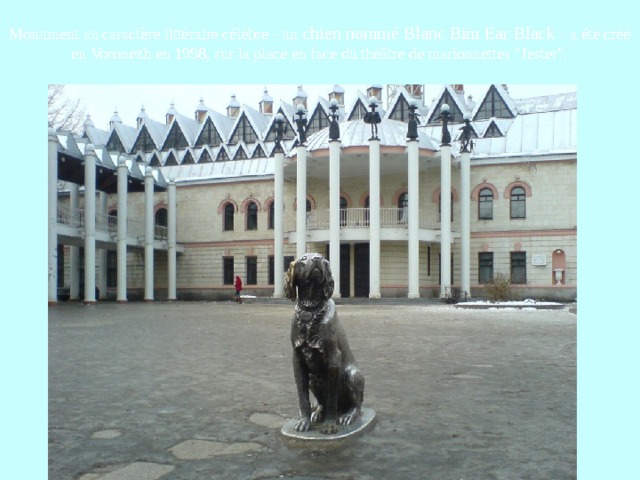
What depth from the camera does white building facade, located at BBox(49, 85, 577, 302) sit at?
34656 mm

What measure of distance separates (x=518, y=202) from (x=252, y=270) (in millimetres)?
20678

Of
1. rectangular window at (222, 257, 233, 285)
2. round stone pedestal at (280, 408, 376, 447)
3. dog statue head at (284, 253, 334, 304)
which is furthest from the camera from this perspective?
rectangular window at (222, 257, 233, 285)

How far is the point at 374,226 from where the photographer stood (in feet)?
111

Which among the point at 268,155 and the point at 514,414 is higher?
the point at 268,155

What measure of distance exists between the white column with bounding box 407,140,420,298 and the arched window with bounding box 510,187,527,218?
805 cm

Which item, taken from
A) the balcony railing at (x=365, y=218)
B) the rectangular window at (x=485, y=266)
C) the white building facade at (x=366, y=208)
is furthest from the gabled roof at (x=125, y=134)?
the rectangular window at (x=485, y=266)

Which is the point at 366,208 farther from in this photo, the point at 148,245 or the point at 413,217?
the point at 148,245

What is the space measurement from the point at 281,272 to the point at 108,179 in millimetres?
13521

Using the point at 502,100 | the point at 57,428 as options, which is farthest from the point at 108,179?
the point at 57,428

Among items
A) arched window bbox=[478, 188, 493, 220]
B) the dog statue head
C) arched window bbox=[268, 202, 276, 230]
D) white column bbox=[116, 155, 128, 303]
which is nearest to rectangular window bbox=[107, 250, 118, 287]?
white column bbox=[116, 155, 128, 303]

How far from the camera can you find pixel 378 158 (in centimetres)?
3397

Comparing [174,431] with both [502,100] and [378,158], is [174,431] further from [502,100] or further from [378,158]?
[502,100]

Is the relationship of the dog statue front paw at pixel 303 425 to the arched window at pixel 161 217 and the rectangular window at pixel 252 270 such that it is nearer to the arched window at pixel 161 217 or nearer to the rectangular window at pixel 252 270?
the rectangular window at pixel 252 270

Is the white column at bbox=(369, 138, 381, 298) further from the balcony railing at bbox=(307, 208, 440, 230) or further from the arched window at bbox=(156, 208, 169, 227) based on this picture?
the arched window at bbox=(156, 208, 169, 227)
